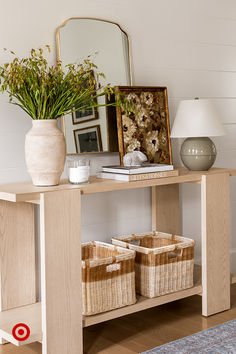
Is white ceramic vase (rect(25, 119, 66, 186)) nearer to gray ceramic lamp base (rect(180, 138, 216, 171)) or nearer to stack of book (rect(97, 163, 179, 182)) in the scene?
stack of book (rect(97, 163, 179, 182))

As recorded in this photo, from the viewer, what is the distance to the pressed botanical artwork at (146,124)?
107 inches

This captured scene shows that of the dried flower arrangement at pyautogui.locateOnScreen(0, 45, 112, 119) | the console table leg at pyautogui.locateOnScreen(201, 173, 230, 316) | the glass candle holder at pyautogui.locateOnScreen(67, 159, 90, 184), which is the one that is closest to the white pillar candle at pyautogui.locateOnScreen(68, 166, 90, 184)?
the glass candle holder at pyautogui.locateOnScreen(67, 159, 90, 184)

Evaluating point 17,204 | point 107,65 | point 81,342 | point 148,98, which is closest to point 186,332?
point 81,342

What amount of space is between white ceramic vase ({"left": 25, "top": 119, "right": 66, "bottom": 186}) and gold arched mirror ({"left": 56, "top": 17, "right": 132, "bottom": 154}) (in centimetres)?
38

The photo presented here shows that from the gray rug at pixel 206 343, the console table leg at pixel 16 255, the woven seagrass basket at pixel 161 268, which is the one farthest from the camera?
the woven seagrass basket at pixel 161 268

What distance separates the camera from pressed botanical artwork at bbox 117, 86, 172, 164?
2727 millimetres

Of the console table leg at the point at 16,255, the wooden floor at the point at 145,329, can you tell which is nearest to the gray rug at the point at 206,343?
the wooden floor at the point at 145,329

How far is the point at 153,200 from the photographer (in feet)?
9.95

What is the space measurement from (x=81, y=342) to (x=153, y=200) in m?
1.04

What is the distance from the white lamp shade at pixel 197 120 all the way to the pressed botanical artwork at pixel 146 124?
130mm

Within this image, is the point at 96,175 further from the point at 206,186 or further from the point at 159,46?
the point at 159,46

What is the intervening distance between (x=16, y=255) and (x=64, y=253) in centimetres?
40

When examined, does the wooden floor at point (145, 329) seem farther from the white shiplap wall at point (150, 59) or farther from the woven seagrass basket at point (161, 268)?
the white shiplap wall at point (150, 59)

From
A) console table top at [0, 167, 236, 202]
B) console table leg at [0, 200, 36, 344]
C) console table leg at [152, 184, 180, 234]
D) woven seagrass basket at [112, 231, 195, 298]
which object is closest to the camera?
console table top at [0, 167, 236, 202]
